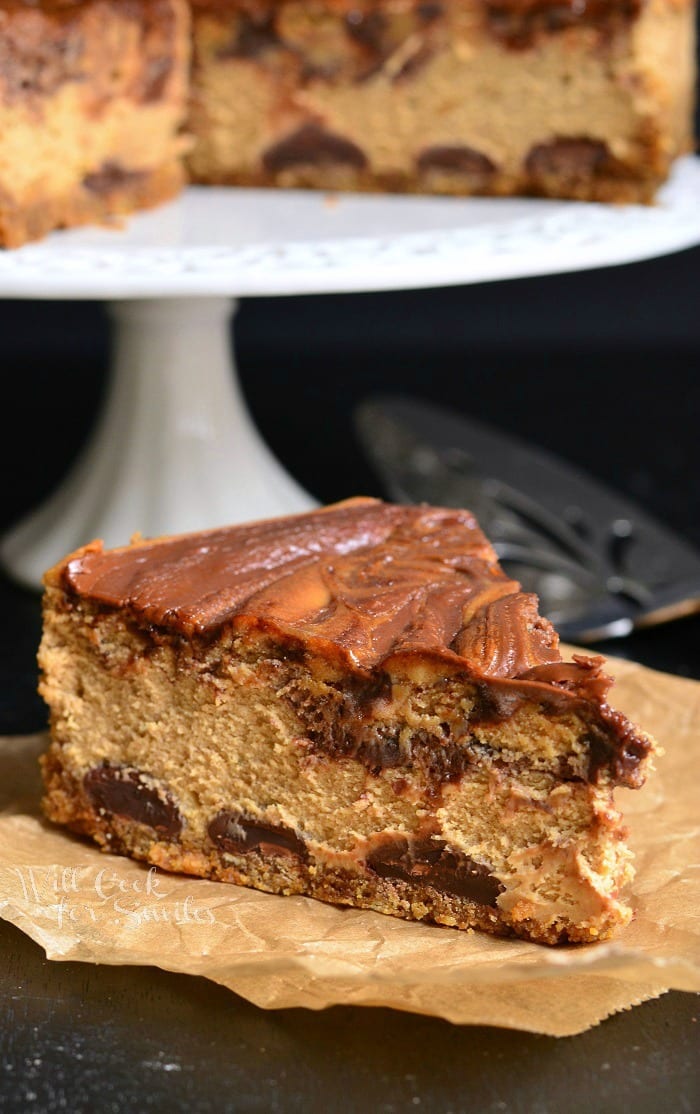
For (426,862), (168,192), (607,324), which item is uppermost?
(168,192)

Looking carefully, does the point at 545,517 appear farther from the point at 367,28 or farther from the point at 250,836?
the point at 250,836

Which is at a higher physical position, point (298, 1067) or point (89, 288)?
point (89, 288)

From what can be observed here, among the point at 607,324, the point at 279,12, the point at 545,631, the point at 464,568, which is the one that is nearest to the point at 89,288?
the point at 464,568

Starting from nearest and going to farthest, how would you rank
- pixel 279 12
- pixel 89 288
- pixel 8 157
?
pixel 89 288 < pixel 8 157 < pixel 279 12

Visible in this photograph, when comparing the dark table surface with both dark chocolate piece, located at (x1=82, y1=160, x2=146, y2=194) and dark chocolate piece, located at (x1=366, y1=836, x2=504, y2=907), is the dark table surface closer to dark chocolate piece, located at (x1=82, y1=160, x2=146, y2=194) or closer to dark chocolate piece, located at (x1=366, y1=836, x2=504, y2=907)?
dark chocolate piece, located at (x1=366, y1=836, x2=504, y2=907)

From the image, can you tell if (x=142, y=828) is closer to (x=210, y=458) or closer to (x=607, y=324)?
(x=210, y=458)
